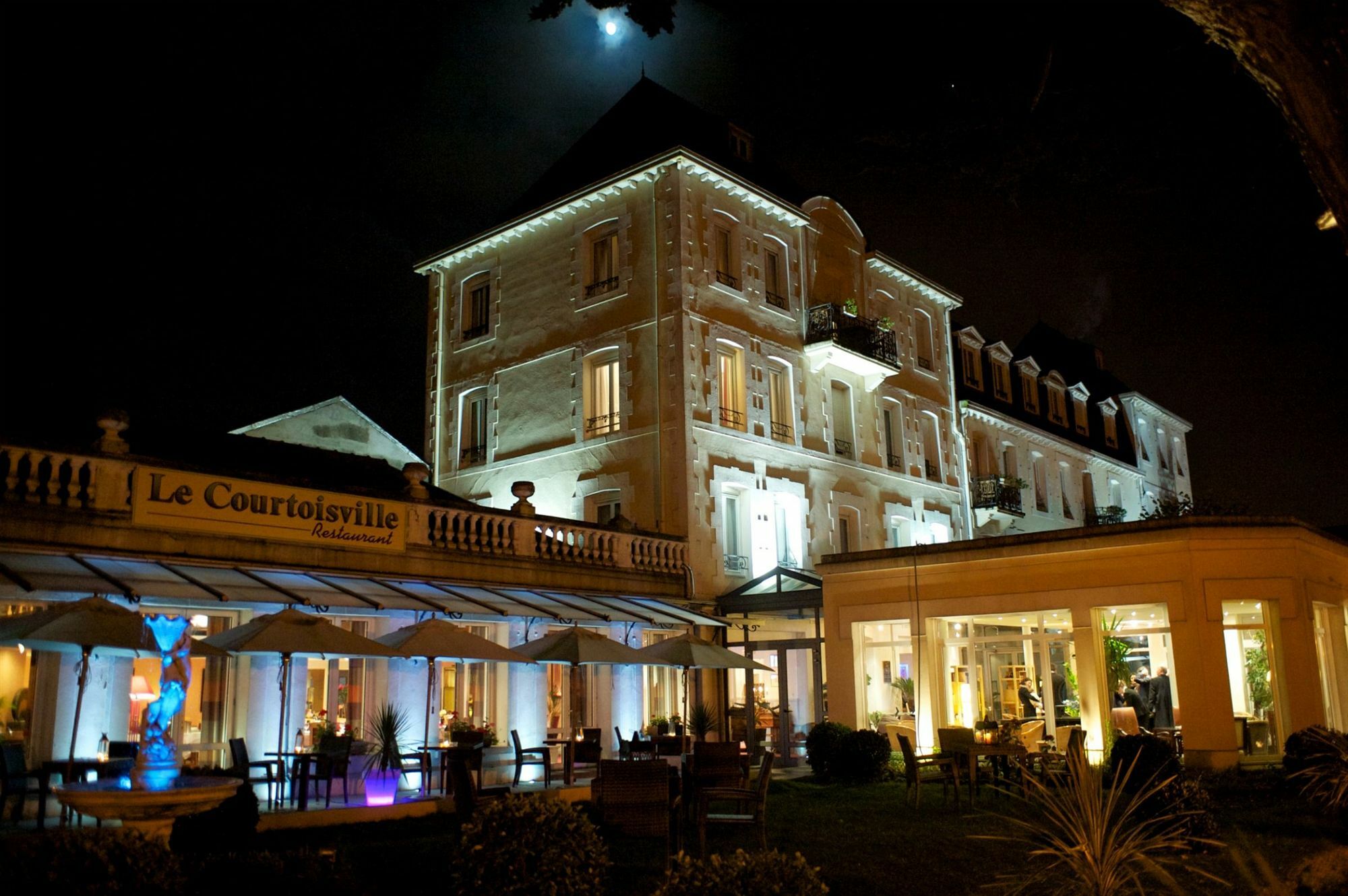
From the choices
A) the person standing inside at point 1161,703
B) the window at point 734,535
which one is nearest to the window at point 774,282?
the window at point 734,535

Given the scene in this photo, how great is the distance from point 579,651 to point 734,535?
7665 mm

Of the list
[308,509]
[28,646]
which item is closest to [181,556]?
[308,509]

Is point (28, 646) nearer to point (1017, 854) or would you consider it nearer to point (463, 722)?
point (463, 722)

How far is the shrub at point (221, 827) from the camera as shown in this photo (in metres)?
7.53

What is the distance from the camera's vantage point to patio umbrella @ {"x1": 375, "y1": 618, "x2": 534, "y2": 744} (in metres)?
11.9

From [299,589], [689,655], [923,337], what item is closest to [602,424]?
[689,655]

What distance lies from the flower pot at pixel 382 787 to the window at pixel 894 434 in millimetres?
14989

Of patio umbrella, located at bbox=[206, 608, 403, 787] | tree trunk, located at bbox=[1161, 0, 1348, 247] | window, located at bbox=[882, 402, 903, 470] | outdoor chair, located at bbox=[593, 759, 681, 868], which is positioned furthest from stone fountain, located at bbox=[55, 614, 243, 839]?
window, located at bbox=[882, 402, 903, 470]

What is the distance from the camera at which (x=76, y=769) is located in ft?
32.7

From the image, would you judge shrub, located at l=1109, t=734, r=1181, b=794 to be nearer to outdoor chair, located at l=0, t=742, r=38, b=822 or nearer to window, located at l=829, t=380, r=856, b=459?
outdoor chair, located at l=0, t=742, r=38, b=822

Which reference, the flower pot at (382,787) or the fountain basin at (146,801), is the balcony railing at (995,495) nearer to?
the flower pot at (382,787)

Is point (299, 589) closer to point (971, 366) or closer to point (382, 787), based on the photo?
Answer: point (382, 787)

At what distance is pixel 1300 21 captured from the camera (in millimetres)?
3951

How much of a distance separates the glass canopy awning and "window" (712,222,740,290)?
7117mm
